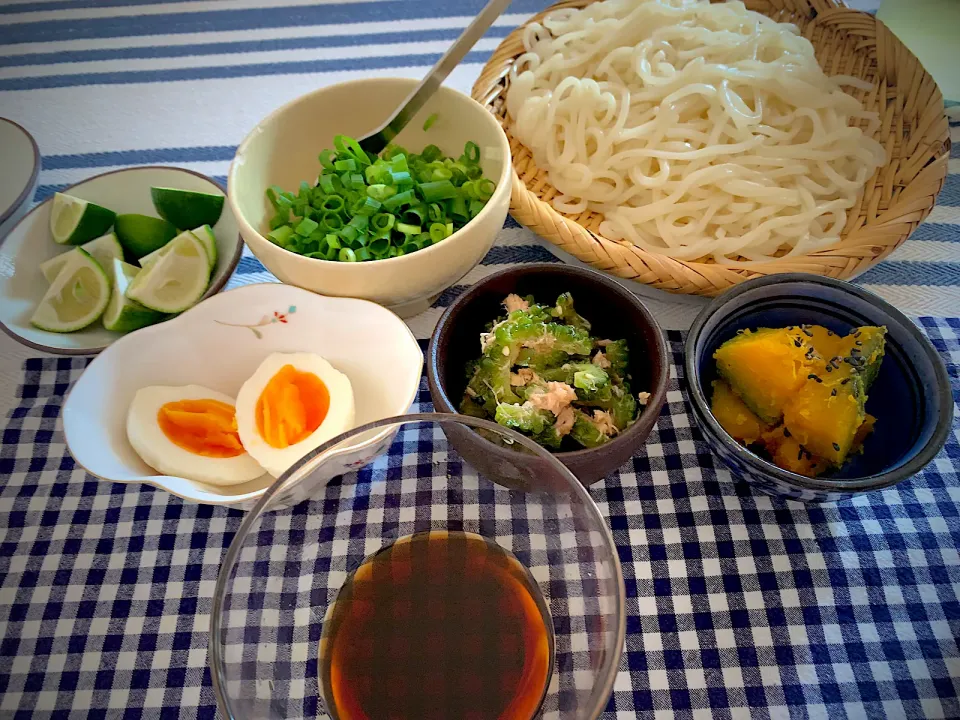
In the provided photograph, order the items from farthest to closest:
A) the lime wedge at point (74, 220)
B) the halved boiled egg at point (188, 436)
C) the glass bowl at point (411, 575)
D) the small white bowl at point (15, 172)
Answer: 1. the small white bowl at point (15, 172)
2. the lime wedge at point (74, 220)
3. the halved boiled egg at point (188, 436)
4. the glass bowl at point (411, 575)

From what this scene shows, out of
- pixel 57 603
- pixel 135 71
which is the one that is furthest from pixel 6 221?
pixel 57 603

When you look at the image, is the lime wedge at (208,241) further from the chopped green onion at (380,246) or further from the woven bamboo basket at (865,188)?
the woven bamboo basket at (865,188)

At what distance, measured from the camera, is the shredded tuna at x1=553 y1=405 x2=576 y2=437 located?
0.79m

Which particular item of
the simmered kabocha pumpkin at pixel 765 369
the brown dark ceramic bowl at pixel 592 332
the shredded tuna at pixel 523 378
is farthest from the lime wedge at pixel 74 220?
the simmered kabocha pumpkin at pixel 765 369

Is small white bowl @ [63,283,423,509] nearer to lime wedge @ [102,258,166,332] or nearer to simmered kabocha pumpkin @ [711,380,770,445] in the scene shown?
lime wedge @ [102,258,166,332]

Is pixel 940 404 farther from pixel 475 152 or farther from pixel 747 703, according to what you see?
pixel 475 152

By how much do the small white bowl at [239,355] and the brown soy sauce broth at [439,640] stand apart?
225 millimetres

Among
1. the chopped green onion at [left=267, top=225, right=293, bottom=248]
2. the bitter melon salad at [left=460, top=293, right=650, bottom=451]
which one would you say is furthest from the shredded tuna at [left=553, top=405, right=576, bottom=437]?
the chopped green onion at [left=267, top=225, right=293, bottom=248]

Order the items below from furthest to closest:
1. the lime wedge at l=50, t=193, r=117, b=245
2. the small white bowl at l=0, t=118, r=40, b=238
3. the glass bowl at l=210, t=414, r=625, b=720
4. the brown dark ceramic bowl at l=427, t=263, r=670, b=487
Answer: the small white bowl at l=0, t=118, r=40, b=238 < the lime wedge at l=50, t=193, r=117, b=245 < the brown dark ceramic bowl at l=427, t=263, r=670, b=487 < the glass bowl at l=210, t=414, r=625, b=720

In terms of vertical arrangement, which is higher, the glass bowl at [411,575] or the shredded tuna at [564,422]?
the shredded tuna at [564,422]

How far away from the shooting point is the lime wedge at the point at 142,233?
1095 mm

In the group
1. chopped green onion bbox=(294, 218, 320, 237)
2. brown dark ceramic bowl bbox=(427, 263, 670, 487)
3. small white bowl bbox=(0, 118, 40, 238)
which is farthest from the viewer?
small white bowl bbox=(0, 118, 40, 238)

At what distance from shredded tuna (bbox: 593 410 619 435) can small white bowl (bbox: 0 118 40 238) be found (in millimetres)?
1161

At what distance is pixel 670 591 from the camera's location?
32.1 inches
